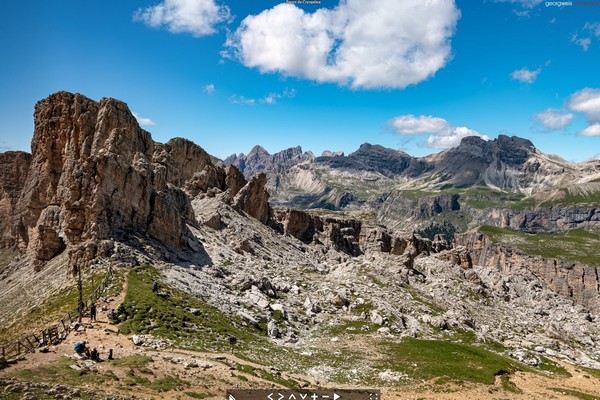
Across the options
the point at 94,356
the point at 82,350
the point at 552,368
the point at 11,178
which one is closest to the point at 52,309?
the point at 82,350

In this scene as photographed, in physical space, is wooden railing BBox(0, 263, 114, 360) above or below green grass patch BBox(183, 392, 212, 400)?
above

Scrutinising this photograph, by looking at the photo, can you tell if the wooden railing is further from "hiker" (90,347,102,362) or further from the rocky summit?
"hiker" (90,347,102,362)

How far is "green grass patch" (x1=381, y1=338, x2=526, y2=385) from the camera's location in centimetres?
5148

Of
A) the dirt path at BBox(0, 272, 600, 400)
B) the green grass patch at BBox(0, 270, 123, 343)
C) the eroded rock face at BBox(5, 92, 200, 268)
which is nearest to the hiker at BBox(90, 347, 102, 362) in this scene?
the dirt path at BBox(0, 272, 600, 400)

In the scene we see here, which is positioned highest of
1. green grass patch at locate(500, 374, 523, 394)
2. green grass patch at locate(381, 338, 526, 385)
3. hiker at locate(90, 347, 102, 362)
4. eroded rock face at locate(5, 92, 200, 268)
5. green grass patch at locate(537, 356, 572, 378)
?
eroded rock face at locate(5, 92, 200, 268)

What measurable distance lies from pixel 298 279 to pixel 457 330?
119ft

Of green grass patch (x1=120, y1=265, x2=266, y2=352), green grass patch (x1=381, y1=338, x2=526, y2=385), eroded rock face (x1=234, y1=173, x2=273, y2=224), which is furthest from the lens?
eroded rock face (x1=234, y1=173, x2=273, y2=224)

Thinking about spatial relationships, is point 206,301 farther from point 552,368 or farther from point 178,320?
point 552,368

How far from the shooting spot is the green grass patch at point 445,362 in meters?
51.5

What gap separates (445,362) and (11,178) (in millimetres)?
141715

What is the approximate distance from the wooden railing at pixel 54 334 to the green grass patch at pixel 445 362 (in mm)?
38455

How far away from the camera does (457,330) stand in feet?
263

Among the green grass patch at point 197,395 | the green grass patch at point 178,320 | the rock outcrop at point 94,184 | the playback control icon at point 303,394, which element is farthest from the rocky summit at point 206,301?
the playback control icon at point 303,394

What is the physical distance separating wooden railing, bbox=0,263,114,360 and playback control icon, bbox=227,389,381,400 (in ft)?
64.3
